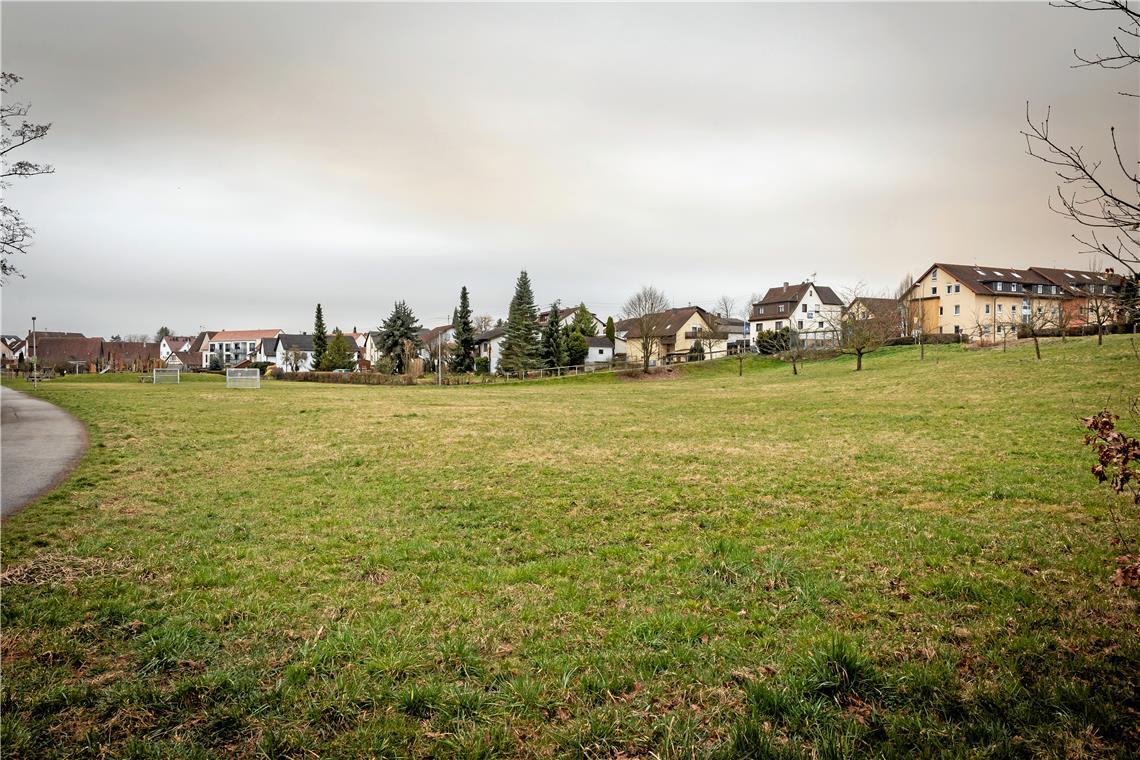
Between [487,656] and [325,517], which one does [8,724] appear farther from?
[325,517]

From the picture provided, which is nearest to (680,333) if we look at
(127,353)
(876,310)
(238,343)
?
(876,310)

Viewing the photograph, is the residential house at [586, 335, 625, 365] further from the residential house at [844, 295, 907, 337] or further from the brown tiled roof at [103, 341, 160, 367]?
the brown tiled roof at [103, 341, 160, 367]

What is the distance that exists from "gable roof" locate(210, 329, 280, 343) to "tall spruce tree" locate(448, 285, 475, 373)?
8328 centimetres

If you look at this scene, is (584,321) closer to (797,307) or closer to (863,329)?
(797,307)

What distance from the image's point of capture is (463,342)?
81.0m

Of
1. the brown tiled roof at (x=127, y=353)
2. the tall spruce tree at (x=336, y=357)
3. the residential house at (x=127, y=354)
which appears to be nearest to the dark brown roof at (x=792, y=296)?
the tall spruce tree at (x=336, y=357)

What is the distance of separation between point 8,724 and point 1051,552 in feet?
33.0

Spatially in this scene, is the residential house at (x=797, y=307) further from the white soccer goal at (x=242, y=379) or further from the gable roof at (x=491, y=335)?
the white soccer goal at (x=242, y=379)

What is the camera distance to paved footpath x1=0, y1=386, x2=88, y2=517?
1051cm

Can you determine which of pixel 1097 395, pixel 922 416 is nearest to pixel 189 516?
pixel 922 416

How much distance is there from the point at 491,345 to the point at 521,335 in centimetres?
1686

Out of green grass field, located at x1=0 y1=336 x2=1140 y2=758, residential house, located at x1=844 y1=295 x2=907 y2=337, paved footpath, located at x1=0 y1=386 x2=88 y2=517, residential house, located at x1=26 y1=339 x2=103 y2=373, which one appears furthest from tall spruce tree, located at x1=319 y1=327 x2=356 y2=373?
green grass field, located at x1=0 y1=336 x2=1140 y2=758

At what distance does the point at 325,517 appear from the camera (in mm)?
9125

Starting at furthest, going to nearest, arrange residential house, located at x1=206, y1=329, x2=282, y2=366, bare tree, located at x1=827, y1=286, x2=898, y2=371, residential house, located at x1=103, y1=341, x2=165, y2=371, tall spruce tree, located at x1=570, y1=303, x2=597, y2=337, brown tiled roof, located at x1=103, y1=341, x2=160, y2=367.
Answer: residential house, located at x1=206, y1=329, x2=282, y2=366
brown tiled roof, located at x1=103, y1=341, x2=160, y2=367
residential house, located at x1=103, y1=341, x2=165, y2=371
tall spruce tree, located at x1=570, y1=303, x2=597, y2=337
bare tree, located at x1=827, y1=286, x2=898, y2=371
